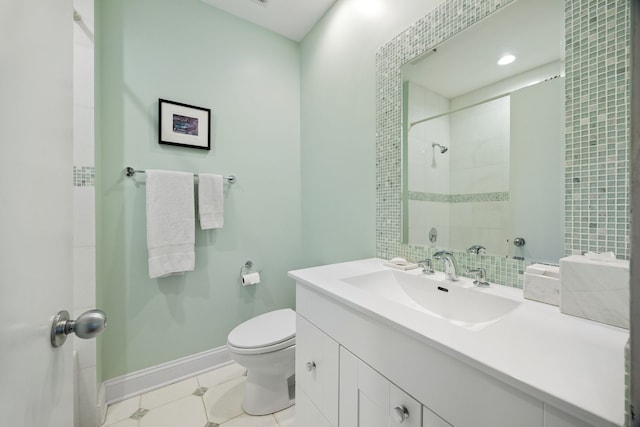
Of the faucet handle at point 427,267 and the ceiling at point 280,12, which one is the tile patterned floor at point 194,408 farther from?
the ceiling at point 280,12

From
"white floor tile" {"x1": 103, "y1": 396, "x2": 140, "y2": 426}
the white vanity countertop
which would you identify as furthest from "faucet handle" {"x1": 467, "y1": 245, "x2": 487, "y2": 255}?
"white floor tile" {"x1": 103, "y1": 396, "x2": 140, "y2": 426}

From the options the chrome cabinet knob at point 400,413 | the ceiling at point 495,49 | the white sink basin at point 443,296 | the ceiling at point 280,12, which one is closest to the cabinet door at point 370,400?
the chrome cabinet knob at point 400,413

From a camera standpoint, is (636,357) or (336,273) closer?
(636,357)

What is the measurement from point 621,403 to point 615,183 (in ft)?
2.03

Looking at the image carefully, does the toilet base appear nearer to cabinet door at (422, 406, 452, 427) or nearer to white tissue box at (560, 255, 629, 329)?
cabinet door at (422, 406, 452, 427)

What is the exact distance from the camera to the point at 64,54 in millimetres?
569

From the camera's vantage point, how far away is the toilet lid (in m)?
1.36

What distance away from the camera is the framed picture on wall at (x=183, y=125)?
1653 millimetres

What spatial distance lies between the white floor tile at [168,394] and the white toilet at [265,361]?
16.5 inches

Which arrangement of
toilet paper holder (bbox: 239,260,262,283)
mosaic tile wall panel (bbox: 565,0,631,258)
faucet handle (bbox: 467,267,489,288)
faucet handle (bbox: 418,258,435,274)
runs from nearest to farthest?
1. mosaic tile wall panel (bbox: 565,0,631,258)
2. faucet handle (bbox: 467,267,489,288)
3. faucet handle (bbox: 418,258,435,274)
4. toilet paper holder (bbox: 239,260,262,283)

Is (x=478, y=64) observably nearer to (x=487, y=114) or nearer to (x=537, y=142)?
(x=487, y=114)

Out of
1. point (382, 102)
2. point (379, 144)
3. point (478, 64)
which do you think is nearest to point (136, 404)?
point (379, 144)

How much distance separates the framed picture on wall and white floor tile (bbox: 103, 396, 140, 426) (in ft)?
5.09

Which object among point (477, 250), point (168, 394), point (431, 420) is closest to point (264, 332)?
point (168, 394)
